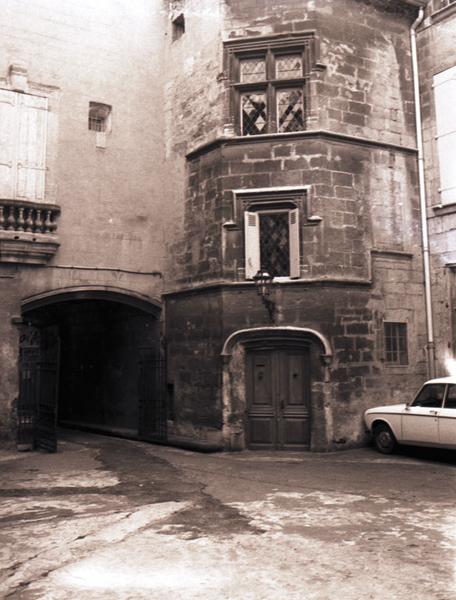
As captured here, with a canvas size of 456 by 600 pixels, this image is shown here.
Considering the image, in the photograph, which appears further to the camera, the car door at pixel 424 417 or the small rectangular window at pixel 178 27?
the small rectangular window at pixel 178 27

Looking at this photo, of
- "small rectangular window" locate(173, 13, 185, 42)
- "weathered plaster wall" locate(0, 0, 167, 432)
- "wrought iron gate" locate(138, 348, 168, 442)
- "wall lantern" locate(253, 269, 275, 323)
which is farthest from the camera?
"small rectangular window" locate(173, 13, 185, 42)

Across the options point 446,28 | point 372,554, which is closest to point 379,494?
point 372,554

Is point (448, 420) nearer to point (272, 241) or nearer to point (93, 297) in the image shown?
point (272, 241)

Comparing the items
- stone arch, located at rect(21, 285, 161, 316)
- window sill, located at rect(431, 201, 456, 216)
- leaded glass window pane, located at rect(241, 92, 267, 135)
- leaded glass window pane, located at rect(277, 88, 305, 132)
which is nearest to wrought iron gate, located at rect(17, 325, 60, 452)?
stone arch, located at rect(21, 285, 161, 316)

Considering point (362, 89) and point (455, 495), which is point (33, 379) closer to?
point (455, 495)

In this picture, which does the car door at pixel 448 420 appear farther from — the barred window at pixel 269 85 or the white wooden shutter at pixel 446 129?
the barred window at pixel 269 85

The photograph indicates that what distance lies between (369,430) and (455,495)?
12.4ft

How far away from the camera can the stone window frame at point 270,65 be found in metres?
12.2

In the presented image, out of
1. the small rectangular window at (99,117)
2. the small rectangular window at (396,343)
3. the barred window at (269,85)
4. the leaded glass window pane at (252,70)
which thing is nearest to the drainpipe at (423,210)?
the small rectangular window at (396,343)

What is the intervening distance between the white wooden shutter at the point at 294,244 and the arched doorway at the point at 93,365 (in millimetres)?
3690

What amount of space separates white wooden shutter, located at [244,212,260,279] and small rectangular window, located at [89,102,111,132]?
427cm

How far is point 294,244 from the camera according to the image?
1192cm

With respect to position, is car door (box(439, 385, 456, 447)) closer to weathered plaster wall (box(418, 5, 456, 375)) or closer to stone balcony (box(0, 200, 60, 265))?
weathered plaster wall (box(418, 5, 456, 375))

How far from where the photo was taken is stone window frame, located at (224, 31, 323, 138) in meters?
12.2
